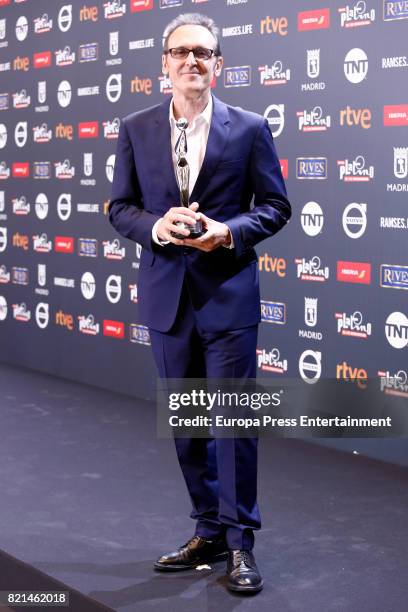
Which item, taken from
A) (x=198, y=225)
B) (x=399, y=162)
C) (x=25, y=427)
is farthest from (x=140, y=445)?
(x=198, y=225)

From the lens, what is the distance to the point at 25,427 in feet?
15.4

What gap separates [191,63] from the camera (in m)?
2.51

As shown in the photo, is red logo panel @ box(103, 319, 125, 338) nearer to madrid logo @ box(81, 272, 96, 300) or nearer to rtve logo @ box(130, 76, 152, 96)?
madrid logo @ box(81, 272, 96, 300)

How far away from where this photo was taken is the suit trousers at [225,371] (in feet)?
8.80

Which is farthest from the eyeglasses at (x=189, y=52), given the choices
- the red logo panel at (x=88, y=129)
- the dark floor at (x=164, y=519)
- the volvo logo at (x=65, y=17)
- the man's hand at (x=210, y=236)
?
the volvo logo at (x=65, y=17)

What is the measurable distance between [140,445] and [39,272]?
1977 mm

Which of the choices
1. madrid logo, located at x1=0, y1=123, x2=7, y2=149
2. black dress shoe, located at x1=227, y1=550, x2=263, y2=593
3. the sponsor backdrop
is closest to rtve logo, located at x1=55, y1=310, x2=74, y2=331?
the sponsor backdrop

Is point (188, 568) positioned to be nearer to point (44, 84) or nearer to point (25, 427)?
point (25, 427)

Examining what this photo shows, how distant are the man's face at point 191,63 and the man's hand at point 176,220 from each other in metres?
0.33

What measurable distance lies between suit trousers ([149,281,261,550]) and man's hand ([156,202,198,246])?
21 centimetres

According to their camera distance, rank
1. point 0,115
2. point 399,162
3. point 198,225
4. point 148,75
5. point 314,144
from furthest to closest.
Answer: point 0,115, point 148,75, point 314,144, point 399,162, point 198,225

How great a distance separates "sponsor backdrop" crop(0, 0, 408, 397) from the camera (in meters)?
3.99

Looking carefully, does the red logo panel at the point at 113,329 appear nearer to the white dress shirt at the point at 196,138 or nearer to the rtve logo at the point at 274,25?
the rtve logo at the point at 274,25

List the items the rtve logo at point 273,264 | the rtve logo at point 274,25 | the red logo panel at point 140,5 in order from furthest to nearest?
the red logo panel at point 140,5, the rtve logo at point 273,264, the rtve logo at point 274,25
